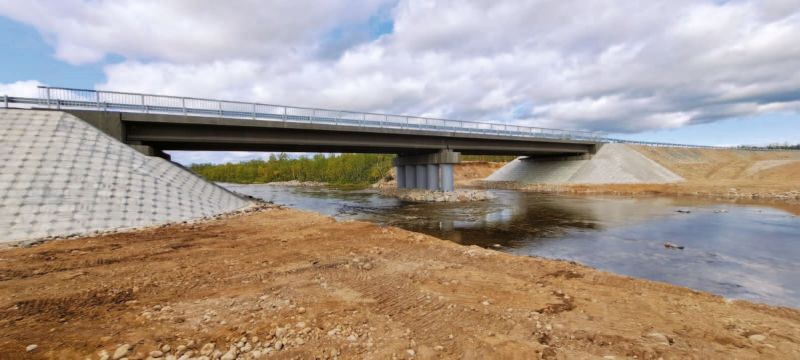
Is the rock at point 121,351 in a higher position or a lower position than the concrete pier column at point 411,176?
lower

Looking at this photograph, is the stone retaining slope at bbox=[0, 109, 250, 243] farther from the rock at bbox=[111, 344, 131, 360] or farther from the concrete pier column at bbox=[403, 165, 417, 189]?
the concrete pier column at bbox=[403, 165, 417, 189]

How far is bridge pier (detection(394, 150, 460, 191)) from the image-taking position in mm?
45688

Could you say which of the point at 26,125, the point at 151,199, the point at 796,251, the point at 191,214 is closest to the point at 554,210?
the point at 796,251

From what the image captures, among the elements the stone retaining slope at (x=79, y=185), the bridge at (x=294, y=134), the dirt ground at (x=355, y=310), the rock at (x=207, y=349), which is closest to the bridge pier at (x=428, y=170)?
the bridge at (x=294, y=134)

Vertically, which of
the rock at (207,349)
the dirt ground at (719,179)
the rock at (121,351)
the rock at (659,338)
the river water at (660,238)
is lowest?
the river water at (660,238)

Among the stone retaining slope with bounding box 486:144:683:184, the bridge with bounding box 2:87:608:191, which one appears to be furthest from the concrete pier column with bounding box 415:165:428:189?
the stone retaining slope with bounding box 486:144:683:184

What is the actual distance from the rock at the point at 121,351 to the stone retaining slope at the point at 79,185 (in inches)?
554

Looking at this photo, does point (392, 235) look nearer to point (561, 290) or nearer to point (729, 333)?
point (561, 290)

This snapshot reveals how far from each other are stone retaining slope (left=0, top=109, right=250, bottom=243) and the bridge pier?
88.8ft

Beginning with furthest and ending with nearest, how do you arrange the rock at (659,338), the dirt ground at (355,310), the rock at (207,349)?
the rock at (659,338) → the dirt ground at (355,310) → the rock at (207,349)

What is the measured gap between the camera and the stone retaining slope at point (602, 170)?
182ft

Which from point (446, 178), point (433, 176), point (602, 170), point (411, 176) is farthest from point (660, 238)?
point (602, 170)

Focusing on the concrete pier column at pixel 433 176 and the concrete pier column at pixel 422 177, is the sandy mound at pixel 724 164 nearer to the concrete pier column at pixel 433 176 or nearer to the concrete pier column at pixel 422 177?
the concrete pier column at pixel 433 176

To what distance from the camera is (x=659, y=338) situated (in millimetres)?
5641
